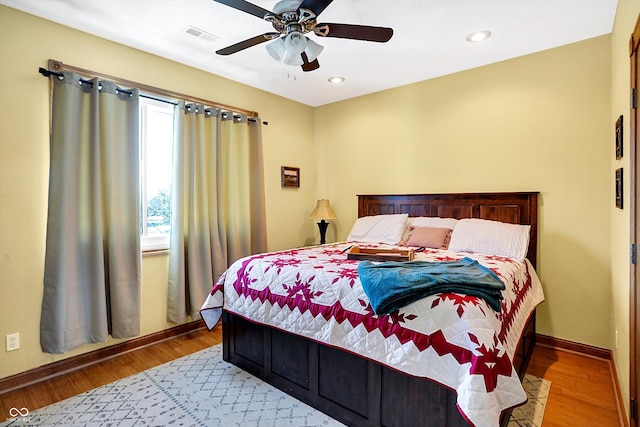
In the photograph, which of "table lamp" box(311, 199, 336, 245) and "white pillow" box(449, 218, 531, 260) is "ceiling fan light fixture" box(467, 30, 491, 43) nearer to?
"white pillow" box(449, 218, 531, 260)

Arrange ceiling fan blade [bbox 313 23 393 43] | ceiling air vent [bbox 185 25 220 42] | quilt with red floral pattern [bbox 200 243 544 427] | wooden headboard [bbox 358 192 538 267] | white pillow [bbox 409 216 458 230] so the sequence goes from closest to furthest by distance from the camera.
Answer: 1. quilt with red floral pattern [bbox 200 243 544 427]
2. ceiling fan blade [bbox 313 23 393 43]
3. ceiling air vent [bbox 185 25 220 42]
4. wooden headboard [bbox 358 192 538 267]
5. white pillow [bbox 409 216 458 230]

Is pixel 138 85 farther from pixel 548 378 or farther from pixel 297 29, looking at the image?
pixel 548 378

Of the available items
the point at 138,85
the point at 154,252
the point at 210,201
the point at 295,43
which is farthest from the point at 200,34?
the point at 154,252

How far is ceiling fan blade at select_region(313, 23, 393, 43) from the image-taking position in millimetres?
2020

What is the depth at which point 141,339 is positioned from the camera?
2990mm

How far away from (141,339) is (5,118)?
6.59 ft

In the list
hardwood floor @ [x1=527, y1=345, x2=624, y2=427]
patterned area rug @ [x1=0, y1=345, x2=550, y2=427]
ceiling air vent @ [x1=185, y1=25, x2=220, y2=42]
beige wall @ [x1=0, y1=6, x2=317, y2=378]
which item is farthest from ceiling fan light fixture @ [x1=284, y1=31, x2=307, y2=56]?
hardwood floor @ [x1=527, y1=345, x2=624, y2=427]

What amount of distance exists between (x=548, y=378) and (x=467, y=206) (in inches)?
63.1

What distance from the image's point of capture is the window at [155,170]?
3115 mm

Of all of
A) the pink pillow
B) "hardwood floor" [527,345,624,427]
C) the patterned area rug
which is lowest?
"hardwood floor" [527,345,624,427]

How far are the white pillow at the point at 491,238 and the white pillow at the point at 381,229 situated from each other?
0.57 meters

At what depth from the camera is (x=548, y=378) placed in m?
2.42

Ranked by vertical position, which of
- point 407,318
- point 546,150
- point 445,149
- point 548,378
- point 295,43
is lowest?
point 548,378

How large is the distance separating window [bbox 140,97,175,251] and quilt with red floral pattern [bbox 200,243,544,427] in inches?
43.3
